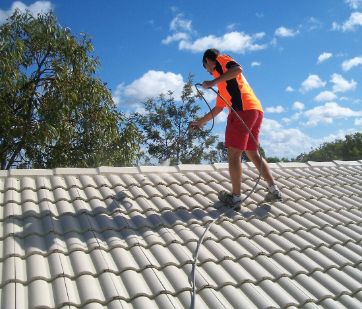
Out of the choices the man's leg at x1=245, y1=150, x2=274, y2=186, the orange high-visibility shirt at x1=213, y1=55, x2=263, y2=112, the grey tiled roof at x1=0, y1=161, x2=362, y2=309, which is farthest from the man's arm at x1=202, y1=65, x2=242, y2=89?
the grey tiled roof at x1=0, y1=161, x2=362, y2=309

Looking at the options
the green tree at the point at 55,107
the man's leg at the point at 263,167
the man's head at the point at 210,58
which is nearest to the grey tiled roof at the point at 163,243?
the man's leg at the point at 263,167

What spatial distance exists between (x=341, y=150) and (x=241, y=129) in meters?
47.9

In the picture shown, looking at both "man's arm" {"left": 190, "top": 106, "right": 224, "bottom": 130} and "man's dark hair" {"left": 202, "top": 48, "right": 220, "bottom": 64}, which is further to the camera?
"man's arm" {"left": 190, "top": 106, "right": 224, "bottom": 130}

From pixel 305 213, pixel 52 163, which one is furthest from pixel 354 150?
pixel 305 213

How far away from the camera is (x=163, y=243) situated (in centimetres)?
299

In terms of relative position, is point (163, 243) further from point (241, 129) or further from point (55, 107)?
point (55, 107)

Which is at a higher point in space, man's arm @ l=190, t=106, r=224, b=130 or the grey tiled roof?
man's arm @ l=190, t=106, r=224, b=130

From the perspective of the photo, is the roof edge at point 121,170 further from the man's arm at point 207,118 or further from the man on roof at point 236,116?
the man on roof at point 236,116

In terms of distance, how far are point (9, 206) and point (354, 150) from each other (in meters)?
45.7

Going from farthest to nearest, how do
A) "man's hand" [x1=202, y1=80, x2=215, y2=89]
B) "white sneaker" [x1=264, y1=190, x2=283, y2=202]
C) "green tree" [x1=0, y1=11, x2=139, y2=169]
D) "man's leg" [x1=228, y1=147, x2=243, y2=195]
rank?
"green tree" [x1=0, y1=11, x2=139, y2=169] < "white sneaker" [x1=264, y1=190, x2=283, y2=202] < "man's leg" [x1=228, y1=147, x2=243, y2=195] < "man's hand" [x1=202, y1=80, x2=215, y2=89]

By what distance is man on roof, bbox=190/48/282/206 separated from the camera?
3824 mm

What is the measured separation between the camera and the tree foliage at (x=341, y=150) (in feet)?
148

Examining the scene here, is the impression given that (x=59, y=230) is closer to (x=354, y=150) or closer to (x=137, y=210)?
(x=137, y=210)

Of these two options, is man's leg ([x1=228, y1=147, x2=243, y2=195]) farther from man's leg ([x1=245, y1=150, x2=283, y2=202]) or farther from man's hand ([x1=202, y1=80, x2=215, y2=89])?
man's hand ([x1=202, y1=80, x2=215, y2=89])
